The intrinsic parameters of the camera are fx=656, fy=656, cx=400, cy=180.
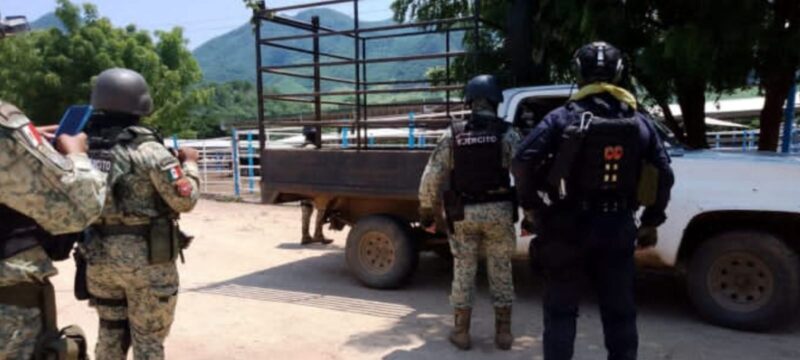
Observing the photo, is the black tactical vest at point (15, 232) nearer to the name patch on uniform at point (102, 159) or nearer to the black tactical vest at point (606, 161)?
the name patch on uniform at point (102, 159)

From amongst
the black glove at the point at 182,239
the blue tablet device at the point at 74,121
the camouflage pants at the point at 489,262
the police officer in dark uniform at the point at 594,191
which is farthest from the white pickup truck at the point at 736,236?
the blue tablet device at the point at 74,121

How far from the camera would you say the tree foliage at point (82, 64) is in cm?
2028

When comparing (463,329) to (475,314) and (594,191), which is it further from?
(594,191)

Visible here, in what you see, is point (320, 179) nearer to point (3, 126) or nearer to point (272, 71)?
point (272, 71)

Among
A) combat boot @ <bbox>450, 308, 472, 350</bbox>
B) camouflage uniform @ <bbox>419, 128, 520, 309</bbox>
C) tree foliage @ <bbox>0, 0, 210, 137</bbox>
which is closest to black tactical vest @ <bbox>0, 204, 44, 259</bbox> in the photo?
camouflage uniform @ <bbox>419, 128, 520, 309</bbox>

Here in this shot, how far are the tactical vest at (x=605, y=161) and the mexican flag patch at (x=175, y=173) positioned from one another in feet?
5.89

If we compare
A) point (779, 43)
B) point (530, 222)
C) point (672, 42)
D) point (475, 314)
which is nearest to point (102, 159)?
point (530, 222)

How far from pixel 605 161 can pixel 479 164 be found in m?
1.24

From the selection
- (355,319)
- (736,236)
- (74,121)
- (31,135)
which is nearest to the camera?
(31,135)

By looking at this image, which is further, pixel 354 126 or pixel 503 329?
pixel 354 126

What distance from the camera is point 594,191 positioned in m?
3.04

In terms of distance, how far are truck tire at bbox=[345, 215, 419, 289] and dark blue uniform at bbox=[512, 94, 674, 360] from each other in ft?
8.64

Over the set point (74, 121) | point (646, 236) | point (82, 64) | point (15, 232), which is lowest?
point (646, 236)

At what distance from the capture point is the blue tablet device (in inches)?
93.0
